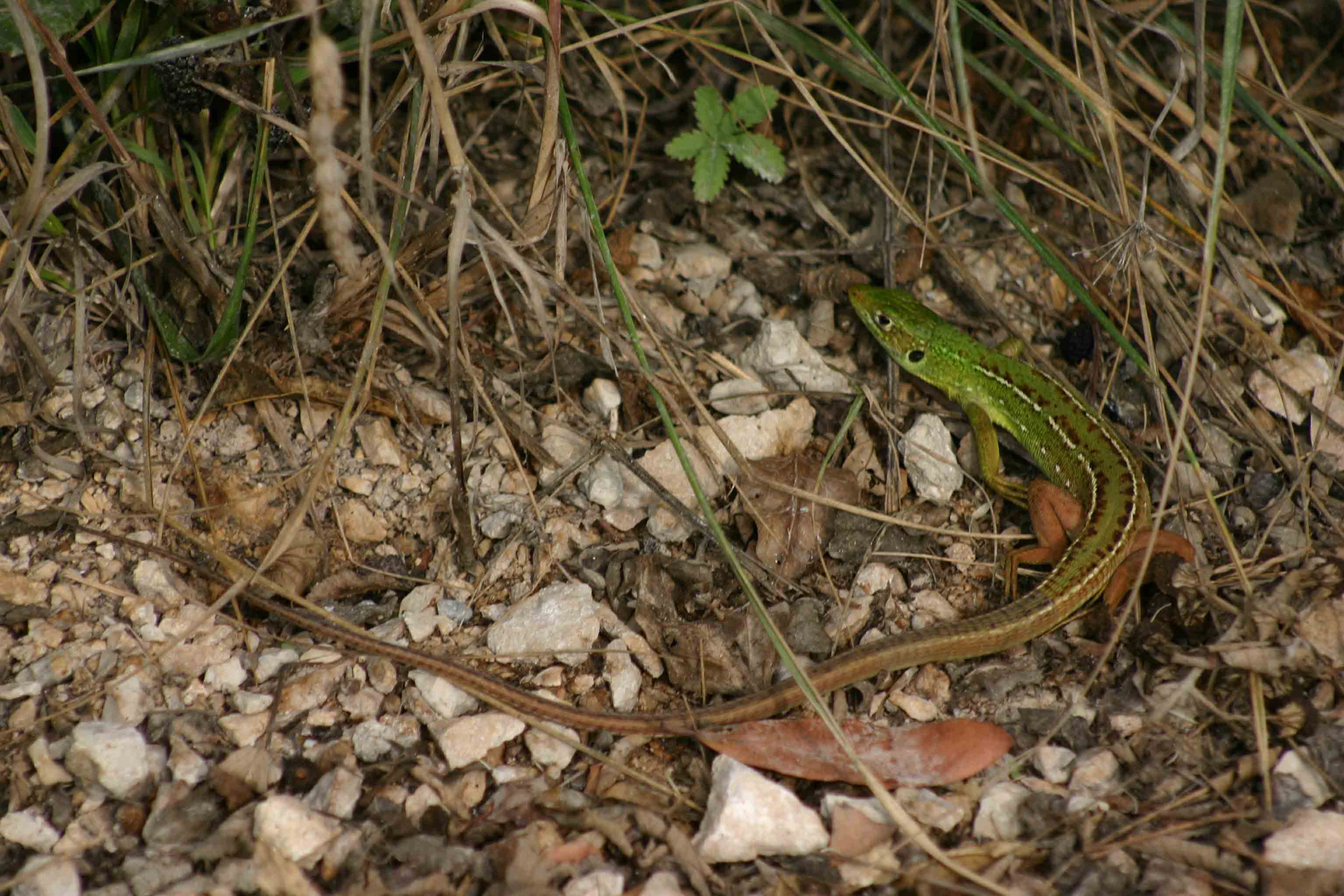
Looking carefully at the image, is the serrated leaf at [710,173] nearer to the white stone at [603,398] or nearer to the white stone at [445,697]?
the white stone at [603,398]

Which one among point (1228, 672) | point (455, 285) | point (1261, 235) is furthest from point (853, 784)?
point (1261, 235)

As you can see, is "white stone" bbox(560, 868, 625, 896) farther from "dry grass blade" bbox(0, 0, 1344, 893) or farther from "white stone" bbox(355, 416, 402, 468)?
"white stone" bbox(355, 416, 402, 468)

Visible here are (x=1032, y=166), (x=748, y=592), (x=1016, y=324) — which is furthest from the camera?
(x=1016, y=324)

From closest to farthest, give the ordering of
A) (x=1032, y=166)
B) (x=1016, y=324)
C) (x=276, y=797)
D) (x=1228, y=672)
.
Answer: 1. (x=276, y=797)
2. (x=1228, y=672)
3. (x=1032, y=166)
4. (x=1016, y=324)

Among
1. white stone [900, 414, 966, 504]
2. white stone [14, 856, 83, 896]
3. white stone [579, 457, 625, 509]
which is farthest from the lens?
white stone [900, 414, 966, 504]

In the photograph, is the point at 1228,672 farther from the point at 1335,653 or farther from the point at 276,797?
the point at 276,797

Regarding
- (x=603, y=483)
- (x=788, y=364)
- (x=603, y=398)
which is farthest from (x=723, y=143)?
(x=603, y=483)

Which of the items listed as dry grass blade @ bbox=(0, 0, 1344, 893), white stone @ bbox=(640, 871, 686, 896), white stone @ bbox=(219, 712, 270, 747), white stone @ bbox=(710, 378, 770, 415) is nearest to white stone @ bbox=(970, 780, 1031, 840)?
dry grass blade @ bbox=(0, 0, 1344, 893)

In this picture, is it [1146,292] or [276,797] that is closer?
Result: [276,797]
